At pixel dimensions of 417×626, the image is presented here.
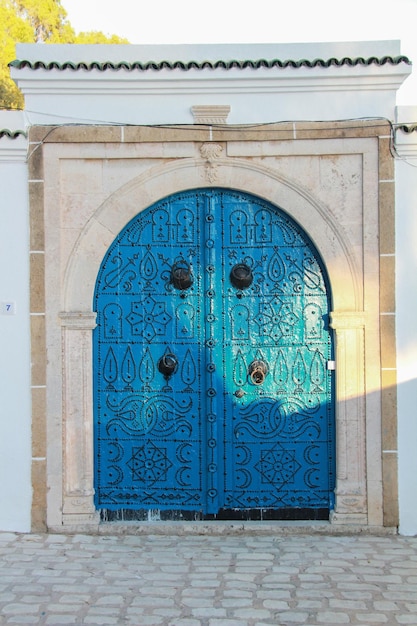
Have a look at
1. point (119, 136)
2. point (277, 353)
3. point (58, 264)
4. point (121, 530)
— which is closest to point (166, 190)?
point (119, 136)

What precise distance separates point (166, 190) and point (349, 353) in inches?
73.8

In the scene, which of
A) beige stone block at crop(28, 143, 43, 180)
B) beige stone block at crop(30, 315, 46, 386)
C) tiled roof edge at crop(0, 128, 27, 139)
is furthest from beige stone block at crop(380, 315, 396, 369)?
tiled roof edge at crop(0, 128, 27, 139)

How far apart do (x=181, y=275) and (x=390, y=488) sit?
7.40 feet

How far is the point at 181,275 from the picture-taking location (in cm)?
568

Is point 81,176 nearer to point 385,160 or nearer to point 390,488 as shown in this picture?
point 385,160

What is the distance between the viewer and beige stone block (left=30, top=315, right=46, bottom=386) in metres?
5.64

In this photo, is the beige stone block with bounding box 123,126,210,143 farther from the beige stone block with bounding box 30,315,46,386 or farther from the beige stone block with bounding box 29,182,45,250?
the beige stone block with bounding box 30,315,46,386

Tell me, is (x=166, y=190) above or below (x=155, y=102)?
below

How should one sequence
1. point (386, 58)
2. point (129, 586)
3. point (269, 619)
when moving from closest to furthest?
point (269, 619)
point (129, 586)
point (386, 58)

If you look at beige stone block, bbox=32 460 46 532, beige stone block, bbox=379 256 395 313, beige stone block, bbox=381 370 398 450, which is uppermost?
beige stone block, bbox=379 256 395 313

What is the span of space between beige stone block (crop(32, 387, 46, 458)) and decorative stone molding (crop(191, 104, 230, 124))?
239 cm

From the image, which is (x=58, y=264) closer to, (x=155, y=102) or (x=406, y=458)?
(x=155, y=102)

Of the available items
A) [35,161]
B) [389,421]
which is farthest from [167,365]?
[35,161]

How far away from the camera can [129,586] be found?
4.59m
